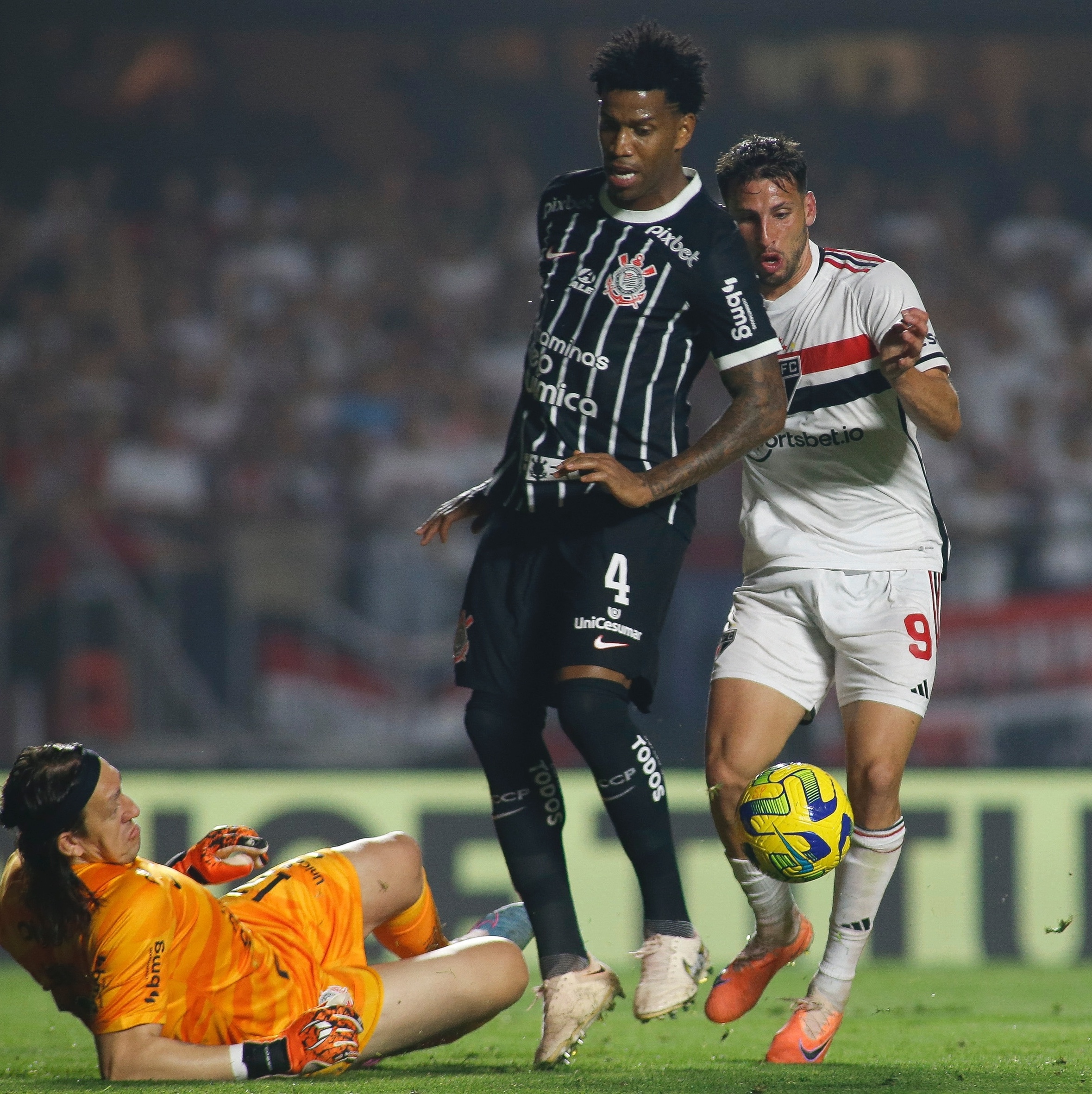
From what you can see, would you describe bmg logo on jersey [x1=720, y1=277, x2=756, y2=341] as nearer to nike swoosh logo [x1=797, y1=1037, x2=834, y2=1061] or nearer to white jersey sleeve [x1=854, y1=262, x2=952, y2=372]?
white jersey sleeve [x1=854, y1=262, x2=952, y2=372]

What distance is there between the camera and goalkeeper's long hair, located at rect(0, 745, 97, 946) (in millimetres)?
3289

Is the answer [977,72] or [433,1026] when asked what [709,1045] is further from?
→ [977,72]

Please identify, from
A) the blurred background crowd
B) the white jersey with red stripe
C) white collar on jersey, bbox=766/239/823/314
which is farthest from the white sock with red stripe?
the blurred background crowd

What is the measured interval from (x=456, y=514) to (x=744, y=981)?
152 centimetres

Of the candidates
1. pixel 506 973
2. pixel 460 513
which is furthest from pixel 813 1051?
pixel 460 513

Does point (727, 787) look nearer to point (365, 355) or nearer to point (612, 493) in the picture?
point (612, 493)

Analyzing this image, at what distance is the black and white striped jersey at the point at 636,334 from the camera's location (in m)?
3.71

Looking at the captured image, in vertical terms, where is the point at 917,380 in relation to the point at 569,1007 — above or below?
above

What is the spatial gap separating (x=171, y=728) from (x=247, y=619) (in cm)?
64

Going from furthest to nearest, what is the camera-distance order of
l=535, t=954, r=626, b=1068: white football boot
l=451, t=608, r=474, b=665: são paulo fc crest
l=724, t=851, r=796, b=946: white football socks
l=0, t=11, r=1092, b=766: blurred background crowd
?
l=0, t=11, r=1092, b=766: blurred background crowd < l=724, t=851, r=796, b=946: white football socks < l=451, t=608, r=474, b=665: são paulo fc crest < l=535, t=954, r=626, b=1068: white football boot

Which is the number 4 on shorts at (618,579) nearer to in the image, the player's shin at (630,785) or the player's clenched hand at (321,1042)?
the player's shin at (630,785)

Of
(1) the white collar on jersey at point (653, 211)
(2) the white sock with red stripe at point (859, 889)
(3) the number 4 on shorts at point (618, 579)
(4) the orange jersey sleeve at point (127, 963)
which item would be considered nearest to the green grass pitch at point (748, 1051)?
(4) the orange jersey sleeve at point (127, 963)

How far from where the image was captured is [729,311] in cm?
371

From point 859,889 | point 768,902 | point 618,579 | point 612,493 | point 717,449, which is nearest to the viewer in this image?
point 612,493
